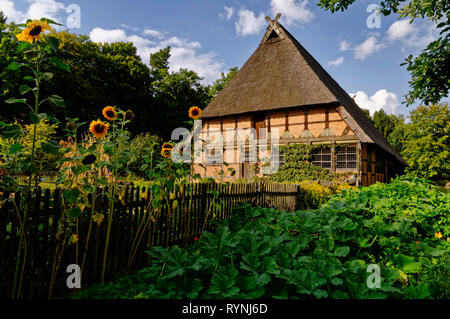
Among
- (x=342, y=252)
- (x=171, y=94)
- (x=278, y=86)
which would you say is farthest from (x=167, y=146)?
(x=171, y=94)

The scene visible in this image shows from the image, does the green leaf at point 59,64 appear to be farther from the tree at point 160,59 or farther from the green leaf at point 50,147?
the tree at point 160,59

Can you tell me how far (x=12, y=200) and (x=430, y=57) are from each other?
8820 mm

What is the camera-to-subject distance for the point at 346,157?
11195 mm

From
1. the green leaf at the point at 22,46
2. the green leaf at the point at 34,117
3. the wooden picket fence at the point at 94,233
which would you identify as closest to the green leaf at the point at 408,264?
the wooden picket fence at the point at 94,233

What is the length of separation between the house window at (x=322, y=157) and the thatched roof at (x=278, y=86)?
Result: 62.6 inches

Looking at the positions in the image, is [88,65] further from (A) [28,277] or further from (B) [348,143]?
(A) [28,277]

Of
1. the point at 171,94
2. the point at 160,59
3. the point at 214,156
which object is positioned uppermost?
A: the point at 160,59

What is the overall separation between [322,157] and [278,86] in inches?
184

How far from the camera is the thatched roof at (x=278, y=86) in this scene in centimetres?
1169

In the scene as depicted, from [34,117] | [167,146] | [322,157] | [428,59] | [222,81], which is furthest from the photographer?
[222,81]

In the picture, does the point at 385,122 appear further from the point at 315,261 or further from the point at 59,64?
the point at 59,64

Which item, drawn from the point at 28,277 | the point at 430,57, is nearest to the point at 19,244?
the point at 28,277

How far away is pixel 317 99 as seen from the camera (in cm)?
1152

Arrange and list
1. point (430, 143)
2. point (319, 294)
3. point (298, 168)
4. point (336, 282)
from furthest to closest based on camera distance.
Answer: point (430, 143) < point (298, 168) < point (336, 282) < point (319, 294)
